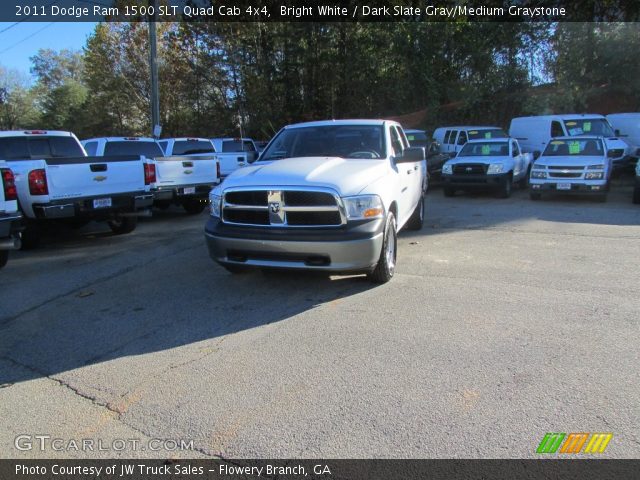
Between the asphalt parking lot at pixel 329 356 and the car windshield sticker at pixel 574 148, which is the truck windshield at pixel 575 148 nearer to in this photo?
the car windshield sticker at pixel 574 148

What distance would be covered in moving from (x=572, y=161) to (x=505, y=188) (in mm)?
1842

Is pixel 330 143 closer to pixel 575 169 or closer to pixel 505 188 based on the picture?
pixel 575 169

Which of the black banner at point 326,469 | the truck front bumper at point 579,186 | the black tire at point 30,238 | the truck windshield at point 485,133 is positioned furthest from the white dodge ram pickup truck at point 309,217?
the truck windshield at point 485,133

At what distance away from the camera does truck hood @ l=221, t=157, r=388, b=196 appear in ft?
18.1

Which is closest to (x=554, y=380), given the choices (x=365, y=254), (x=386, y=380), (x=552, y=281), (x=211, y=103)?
(x=386, y=380)

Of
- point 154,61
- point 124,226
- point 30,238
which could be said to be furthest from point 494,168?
point 154,61

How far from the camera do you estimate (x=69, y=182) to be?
8.32 meters

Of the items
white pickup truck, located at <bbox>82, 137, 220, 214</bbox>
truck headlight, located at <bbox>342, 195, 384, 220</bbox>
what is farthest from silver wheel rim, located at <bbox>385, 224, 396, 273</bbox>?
white pickup truck, located at <bbox>82, 137, 220, 214</bbox>

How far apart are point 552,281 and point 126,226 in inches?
309

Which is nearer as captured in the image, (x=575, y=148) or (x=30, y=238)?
(x=30, y=238)

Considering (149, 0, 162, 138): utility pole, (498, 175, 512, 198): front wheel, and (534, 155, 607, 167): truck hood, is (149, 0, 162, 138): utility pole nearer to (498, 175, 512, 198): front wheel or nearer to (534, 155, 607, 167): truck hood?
(498, 175, 512, 198): front wheel

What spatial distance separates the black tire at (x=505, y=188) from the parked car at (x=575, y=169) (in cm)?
73

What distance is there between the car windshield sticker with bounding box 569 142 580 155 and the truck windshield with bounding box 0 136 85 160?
12.1 metres

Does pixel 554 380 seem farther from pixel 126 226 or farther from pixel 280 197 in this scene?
pixel 126 226
